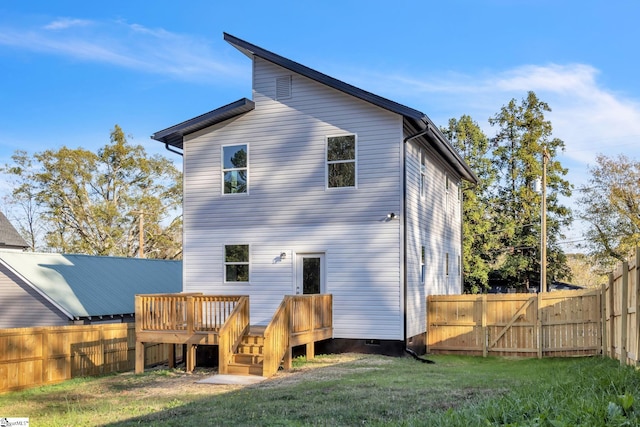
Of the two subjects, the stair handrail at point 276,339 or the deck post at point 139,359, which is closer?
the stair handrail at point 276,339

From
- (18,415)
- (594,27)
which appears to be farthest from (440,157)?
(18,415)

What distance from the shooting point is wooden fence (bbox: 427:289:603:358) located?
14.8 metres

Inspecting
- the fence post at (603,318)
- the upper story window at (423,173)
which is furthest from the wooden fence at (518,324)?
the upper story window at (423,173)

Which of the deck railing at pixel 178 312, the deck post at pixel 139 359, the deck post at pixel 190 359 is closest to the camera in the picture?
the deck post at pixel 190 359

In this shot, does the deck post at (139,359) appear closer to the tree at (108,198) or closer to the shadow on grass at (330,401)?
the shadow on grass at (330,401)

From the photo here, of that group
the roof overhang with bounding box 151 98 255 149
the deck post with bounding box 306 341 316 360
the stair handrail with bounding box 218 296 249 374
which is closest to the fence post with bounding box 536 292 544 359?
the deck post with bounding box 306 341 316 360

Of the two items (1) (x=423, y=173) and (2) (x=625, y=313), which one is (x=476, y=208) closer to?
(1) (x=423, y=173)

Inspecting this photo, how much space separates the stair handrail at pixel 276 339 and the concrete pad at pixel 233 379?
0.30m

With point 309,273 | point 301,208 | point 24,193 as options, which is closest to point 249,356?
point 309,273

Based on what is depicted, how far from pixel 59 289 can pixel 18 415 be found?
42.2ft

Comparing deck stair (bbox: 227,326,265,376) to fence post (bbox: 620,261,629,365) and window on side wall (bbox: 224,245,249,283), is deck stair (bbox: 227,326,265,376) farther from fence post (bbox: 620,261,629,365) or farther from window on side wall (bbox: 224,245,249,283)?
fence post (bbox: 620,261,629,365)

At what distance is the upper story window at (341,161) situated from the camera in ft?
49.5

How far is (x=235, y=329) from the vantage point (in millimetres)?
12938

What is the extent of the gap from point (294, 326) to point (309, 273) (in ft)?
8.09
